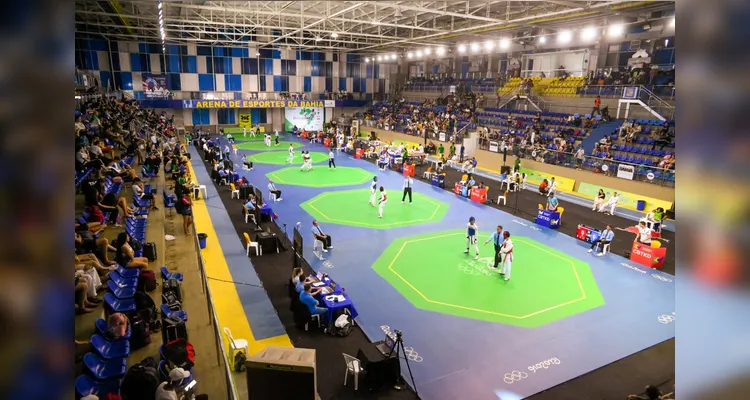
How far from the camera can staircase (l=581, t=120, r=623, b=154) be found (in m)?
29.7

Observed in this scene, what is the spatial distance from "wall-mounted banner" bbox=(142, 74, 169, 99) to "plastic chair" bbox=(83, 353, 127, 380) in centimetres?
4596

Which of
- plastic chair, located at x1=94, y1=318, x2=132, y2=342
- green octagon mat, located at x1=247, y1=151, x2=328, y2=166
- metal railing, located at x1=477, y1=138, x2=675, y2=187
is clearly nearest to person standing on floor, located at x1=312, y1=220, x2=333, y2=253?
plastic chair, located at x1=94, y1=318, x2=132, y2=342

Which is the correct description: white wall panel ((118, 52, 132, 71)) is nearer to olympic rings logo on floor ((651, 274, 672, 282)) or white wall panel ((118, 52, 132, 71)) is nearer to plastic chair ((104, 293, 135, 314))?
plastic chair ((104, 293, 135, 314))

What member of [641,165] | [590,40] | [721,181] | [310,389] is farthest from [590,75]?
[721,181]

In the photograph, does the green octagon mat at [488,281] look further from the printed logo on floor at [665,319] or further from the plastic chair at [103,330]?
the plastic chair at [103,330]

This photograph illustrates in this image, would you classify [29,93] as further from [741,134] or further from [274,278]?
[274,278]

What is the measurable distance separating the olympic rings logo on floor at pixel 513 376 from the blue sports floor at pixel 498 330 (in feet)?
0.07

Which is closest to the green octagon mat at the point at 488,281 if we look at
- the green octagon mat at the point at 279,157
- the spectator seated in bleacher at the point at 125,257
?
the spectator seated in bleacher at the point at 125,257

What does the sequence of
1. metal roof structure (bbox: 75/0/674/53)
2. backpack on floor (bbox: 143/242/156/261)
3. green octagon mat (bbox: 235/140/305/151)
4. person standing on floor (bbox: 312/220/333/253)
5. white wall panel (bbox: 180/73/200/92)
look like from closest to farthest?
backpack on floor (bbox: 143/242/156/261)
person standing on floor (bbox: 312/220/333/253)
metal roof structure (bbox: 75/0/674/53)
green octagon mat (bbox: 235/140/305/151)
white wall panel (bbox: 180/73/200/92)

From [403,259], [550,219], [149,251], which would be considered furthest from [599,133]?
[149,251]

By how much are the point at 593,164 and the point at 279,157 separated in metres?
23.9

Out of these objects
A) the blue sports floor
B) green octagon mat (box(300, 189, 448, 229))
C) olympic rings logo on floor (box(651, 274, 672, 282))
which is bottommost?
the blue sports floor

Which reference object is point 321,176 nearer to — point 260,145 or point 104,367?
point 260,145

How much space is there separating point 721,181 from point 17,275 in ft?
5.45
